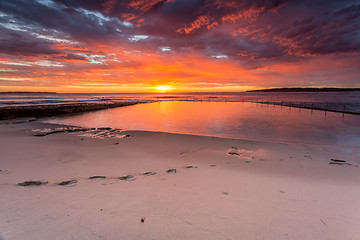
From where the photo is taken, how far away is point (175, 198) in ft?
12.8

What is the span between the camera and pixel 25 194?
12.4ft

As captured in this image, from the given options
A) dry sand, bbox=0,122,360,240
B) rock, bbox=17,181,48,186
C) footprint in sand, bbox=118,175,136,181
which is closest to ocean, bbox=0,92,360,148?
dry sand, bbox=0,122,360,240

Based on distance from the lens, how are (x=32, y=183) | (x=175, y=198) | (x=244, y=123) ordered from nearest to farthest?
(x=175, y=198)
(x=32, y=183)
(x=244, y=123)

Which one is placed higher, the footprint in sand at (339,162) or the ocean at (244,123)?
the footprint in sand at (339,162)

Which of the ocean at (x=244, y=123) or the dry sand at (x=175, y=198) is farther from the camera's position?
the ocean at (x=244, y=123)

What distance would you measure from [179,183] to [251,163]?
4.00 metres

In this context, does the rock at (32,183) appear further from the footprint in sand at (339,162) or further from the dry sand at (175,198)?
the footprint in sand at (339,162)

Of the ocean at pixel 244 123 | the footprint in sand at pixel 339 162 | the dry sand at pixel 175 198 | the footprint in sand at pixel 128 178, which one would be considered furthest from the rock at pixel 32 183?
the ocean at pixel 244 123

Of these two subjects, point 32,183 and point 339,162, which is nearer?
point 32,183

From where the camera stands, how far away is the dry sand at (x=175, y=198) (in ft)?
9.29

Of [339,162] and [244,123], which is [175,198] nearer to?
[339,162]

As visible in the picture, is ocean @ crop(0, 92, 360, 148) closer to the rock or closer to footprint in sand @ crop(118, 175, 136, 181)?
footprint in sand @ crop(118, 175, 136, 181)

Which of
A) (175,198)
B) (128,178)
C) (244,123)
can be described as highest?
(175,198)

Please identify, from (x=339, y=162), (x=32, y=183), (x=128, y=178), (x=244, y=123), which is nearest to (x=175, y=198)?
(x=128, y=178)
